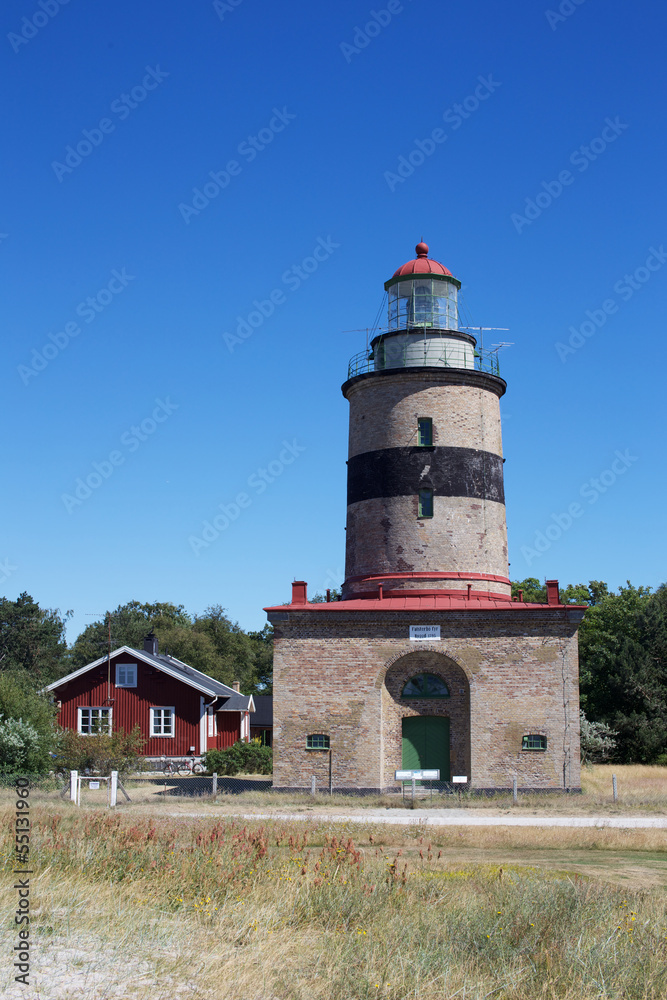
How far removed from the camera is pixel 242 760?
32.9 m

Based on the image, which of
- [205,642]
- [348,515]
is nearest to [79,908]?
[348,515]

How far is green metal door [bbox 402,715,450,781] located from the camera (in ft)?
87.1

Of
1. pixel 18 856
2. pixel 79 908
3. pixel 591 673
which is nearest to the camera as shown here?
pixel 79 908

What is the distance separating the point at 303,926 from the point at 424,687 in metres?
18.1

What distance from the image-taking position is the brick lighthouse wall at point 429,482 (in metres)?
28.5

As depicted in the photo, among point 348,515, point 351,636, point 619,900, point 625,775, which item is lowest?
point 625,775

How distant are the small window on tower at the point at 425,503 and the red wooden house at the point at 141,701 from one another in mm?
14287

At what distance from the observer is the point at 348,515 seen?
3053 cm

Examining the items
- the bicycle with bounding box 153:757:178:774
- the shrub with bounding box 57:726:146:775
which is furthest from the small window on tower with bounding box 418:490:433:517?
the bicycle with bounding box 153:757:178:774

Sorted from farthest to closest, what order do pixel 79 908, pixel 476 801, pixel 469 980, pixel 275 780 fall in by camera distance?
pixel 275 780
pixel 476 801
pixel 79 908
pixel 469 980

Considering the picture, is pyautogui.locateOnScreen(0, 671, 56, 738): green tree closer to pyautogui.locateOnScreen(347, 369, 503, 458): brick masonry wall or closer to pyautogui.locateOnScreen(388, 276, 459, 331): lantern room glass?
pyautogui.locateOnScreen(347, 369, 503, 458): brick masonry wall

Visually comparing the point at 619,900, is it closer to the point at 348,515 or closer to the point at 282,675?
the point at 282,675

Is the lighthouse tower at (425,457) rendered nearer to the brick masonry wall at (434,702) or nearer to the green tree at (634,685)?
the brick masonry wall at (434,702)

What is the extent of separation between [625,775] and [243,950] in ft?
89.0
